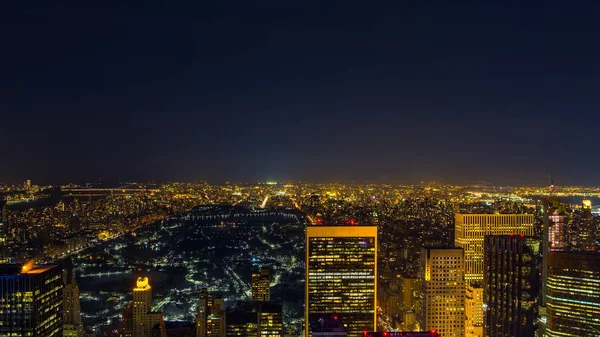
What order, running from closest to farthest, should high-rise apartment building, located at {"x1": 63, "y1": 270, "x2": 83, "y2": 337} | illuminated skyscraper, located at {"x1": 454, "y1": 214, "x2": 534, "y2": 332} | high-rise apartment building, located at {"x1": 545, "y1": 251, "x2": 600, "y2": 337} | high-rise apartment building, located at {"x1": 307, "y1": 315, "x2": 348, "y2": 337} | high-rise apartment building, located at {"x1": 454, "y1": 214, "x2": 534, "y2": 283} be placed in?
high-rise apartment building, located at {"x1": 307, "y1": 315, "x2": 348, "y2": 337} < high-rise apartment building, located at {"x1": 63, "y1": 270, "x2": 83, "y2": 337} < high-rise apartment building, located at {"x1": 545, "y1": 251, "x2": 600, "y2": 337} < illuminated skyscraper, located at {"x1": 454, "y1": 214, "x2": 534, "y2": 332} < high-rise apartment building, located at {"x1": 454, "y1": 214, "x2": 534, "y2": 283}

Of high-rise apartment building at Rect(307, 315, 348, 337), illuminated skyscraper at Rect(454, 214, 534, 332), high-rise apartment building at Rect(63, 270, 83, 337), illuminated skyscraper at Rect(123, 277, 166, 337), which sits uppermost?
illuminated skyscraper at Rect(454, 214, 534, 332)

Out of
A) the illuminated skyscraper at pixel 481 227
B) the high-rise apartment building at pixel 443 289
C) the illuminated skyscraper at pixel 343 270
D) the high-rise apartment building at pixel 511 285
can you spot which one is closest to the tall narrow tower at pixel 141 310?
the illuminated skyscraper at pixel 343 270

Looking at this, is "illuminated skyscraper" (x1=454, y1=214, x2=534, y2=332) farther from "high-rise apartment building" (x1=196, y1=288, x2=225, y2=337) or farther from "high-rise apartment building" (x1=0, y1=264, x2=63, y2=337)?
"high-rise apartment building" (x1=0, y1=264, x2=63, y2=337)

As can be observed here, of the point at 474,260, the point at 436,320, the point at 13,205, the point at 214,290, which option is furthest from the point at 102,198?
the point at 436,320

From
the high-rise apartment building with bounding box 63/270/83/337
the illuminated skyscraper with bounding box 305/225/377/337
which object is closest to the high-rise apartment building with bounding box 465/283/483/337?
the illuminated skyscraper with bounding box 305/225/377/337

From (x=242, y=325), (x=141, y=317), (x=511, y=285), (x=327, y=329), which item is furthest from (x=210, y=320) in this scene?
(x=511, y=285)

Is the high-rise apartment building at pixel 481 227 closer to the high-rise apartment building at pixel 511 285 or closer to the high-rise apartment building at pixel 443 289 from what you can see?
the high-rise apartment building at pixel 511 285

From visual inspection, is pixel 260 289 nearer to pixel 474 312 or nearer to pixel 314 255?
pixel 314 255
